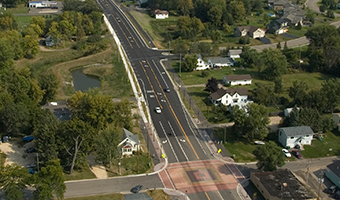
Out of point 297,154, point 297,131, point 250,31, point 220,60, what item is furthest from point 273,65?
point 250,31

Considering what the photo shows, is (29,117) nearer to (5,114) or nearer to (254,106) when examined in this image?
(5,114)

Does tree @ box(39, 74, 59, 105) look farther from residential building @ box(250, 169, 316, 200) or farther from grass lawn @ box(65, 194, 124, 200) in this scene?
residential building @ box(250, 169, 316, 200)

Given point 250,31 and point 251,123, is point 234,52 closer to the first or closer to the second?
point 250,31

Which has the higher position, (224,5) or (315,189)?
(224,5)

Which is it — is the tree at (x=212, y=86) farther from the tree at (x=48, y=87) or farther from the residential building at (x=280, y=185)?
the tree at (x=48, y=87)

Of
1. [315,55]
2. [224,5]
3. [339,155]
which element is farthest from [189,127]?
[224,5]
